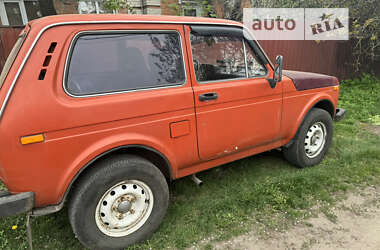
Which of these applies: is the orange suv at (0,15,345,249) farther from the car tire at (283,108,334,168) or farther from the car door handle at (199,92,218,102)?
the car tire at (283,108,334,168)

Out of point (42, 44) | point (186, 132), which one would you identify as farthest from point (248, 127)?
point (42, 44)

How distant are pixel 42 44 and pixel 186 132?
137 cm

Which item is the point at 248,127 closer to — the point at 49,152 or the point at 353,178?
the point at 353,178

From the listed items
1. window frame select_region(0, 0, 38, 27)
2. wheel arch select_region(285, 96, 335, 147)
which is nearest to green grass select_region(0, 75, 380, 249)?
wheel arch select_region(285, 96, 335, 147)

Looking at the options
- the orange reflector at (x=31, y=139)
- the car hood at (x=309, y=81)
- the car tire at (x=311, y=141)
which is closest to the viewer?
the orange reflector at (x=31, y=139)

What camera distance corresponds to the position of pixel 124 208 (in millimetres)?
2305

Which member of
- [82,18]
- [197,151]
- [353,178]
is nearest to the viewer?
[82,18]

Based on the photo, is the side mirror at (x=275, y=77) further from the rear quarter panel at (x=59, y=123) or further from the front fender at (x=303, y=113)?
the rear quarter panel at (x=59, y=123)

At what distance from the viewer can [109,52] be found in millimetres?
2125

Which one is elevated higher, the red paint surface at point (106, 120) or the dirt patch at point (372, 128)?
the red paint surface at point (106, 120)

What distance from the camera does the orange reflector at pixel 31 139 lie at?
1.77 meters

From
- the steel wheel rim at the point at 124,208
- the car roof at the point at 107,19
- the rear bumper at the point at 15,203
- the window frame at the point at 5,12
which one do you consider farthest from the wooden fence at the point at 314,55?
the rear bumper at the point at 15,203

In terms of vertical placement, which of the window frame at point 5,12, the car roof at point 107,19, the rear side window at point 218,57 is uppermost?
the window frame at point 5,12

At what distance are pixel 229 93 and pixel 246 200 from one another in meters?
1.25
